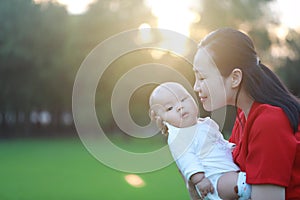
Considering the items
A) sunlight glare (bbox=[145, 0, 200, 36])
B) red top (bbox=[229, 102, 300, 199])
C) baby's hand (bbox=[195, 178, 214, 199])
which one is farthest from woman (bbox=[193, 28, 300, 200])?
sunlight glare (bbox=[145, 0, 200, 36])

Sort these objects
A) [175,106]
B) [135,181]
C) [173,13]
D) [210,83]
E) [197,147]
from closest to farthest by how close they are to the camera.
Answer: [210,83]
[197,147]
[175,106]
[135,181]
[173,13]

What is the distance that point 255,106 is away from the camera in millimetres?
2316

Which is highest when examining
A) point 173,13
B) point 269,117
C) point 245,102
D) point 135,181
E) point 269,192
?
point 173,13

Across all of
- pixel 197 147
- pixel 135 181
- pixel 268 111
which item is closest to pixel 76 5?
pixel 135 181

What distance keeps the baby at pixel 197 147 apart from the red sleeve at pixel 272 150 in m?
0.14

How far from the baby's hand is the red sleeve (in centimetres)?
32

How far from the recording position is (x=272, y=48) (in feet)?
91.8

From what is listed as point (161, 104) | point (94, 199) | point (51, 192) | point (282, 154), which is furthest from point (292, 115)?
point (51, 192)

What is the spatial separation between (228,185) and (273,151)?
13.6 inches

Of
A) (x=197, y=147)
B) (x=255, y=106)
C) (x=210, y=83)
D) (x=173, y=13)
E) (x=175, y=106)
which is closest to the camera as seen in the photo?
(x=255, y=106)

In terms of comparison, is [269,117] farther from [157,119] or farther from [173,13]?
[173,13]

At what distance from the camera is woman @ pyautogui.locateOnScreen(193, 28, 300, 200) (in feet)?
6.89

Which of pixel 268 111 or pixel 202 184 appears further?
pixel 202 184

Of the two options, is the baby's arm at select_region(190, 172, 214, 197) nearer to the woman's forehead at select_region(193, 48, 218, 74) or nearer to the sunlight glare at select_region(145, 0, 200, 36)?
the woman's forehead at select_region(193, 48, 218, 74)
